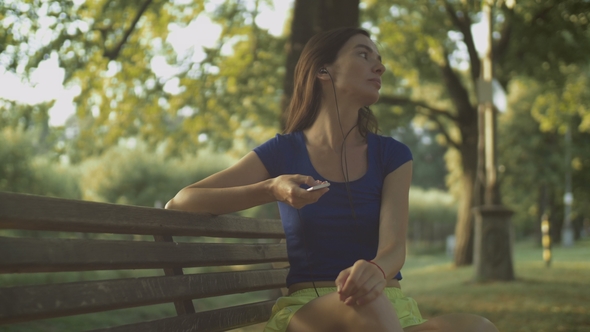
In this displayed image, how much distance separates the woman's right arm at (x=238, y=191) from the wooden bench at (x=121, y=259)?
0.07 m

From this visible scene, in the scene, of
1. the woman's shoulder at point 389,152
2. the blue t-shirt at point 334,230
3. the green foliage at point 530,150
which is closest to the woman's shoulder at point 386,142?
the woman's shoulder at point 389,152

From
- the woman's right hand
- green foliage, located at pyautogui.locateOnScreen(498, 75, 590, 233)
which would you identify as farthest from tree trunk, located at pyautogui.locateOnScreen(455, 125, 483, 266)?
→ green foliage, located at pyautogui.locateOnScreen(498, 75, 590, 233)

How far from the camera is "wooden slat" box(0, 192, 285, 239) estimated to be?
6.31 feet

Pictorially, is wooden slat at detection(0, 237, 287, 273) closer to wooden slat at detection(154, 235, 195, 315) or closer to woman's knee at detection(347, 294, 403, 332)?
wooden slat at detection(154, 235, 195, 315)

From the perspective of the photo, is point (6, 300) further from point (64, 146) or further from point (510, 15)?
point (64, 146)

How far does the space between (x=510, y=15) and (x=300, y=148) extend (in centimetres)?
1112

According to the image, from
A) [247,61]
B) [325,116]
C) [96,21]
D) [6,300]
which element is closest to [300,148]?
[325,116]

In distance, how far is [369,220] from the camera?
2807mm

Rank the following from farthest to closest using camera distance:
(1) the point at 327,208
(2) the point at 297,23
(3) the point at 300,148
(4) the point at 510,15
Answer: (4) the point at 510,15 < (2) the point at 297,23 < (3) the point at 300,148 < (1) the point at 327,208

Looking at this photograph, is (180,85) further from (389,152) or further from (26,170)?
(389,152)

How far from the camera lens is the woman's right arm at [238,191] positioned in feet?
8.13

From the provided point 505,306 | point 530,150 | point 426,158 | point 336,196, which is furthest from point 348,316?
point 426,158

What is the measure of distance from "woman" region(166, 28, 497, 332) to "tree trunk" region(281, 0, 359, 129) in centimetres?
535

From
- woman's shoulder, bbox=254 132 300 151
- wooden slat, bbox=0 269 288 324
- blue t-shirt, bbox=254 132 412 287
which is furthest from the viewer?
woman's shoulder, bbox=254 132 300 151
